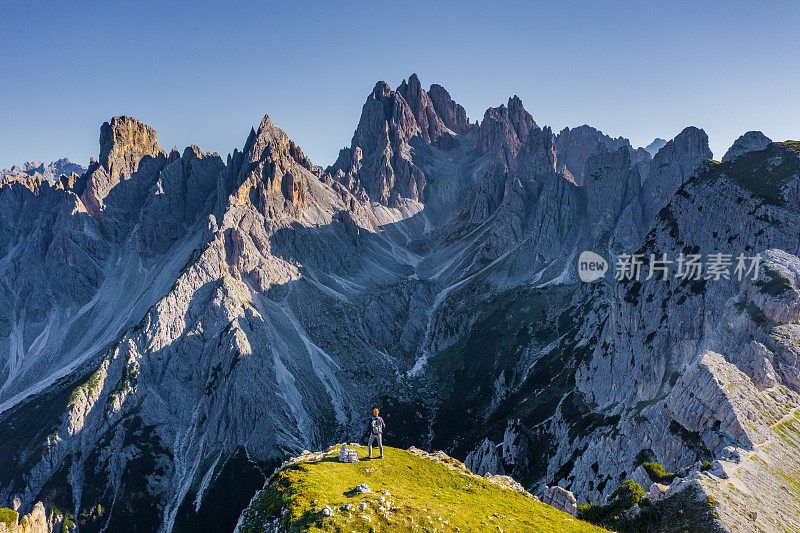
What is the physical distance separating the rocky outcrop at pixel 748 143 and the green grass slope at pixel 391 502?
15571 cm

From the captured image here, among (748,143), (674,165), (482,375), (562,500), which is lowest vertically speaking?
Answer: (562,500)

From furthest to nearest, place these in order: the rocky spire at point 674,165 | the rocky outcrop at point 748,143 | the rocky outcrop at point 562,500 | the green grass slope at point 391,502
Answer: the rocky spire at point 674,165 → the rocky outcrop at point 748,143 → the rocky outcrop at point 562,500 → the green grass slope at point 391,502

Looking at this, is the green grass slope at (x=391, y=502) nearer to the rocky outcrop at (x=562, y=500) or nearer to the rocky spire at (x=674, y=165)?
the rocky outcrop at (x=562, y=500)

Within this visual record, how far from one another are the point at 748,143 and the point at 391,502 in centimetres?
17480

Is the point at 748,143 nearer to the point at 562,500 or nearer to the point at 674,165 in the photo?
the point at 674,165

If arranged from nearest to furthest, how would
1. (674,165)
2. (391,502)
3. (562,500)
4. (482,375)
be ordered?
(391,502) → (562,500) → (482,375) → (674,165)

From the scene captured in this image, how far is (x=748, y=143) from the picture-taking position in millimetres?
146125

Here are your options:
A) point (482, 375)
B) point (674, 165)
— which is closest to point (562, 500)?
point (482, 375)

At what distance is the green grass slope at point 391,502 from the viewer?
28531 mm

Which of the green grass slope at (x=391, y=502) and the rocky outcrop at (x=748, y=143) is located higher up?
the rocky outcrop at (x=748, y=143)

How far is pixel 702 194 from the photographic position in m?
96.5

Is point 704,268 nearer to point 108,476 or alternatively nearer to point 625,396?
point 625,396

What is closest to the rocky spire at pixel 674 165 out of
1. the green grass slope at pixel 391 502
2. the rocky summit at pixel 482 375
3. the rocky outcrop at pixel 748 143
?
the rocky summit at pixel 482 375

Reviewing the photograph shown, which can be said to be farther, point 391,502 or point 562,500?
point 562,500
